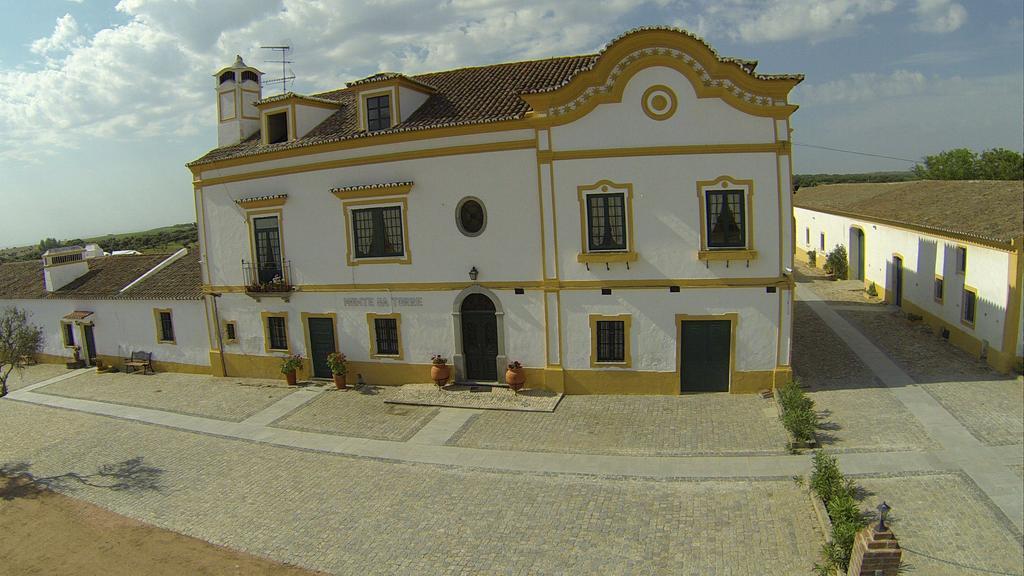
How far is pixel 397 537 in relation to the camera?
1102 centimetres

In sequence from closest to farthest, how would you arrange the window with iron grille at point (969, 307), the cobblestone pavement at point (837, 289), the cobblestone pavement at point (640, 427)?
the cobblestone pavement at point (640, 427)
the window with iron grille at point (969, 307)
the cobblestone pavement at point (837, 289)

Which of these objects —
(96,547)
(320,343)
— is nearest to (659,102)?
(320,343)

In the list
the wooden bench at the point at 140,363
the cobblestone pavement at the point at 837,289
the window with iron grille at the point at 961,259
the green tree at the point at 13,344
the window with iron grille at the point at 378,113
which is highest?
the window with iron grille at the point at 378,113

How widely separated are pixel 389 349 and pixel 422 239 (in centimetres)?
396

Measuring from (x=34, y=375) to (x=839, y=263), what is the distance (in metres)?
40.6

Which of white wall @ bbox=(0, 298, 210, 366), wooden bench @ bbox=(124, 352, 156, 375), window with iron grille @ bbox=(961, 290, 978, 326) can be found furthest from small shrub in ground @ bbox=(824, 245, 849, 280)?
wooden bench @ bbox=(124, 352, 156, 375)

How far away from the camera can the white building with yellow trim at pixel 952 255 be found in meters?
17.1

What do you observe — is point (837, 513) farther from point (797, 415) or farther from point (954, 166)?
point (954, 166)

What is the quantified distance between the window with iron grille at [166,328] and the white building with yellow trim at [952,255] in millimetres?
28599

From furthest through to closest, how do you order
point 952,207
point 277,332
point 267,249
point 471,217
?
Result: point 952,207
point 277,332
point 267,249
point 471,217

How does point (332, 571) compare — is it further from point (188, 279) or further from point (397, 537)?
point (188, 279)

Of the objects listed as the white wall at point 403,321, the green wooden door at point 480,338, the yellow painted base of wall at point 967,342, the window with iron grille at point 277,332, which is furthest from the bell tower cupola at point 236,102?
the yellow painted base of wall at point 967,342

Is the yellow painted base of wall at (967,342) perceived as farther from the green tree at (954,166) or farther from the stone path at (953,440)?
the green tree at (954,166)

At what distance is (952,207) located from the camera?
876 inches
